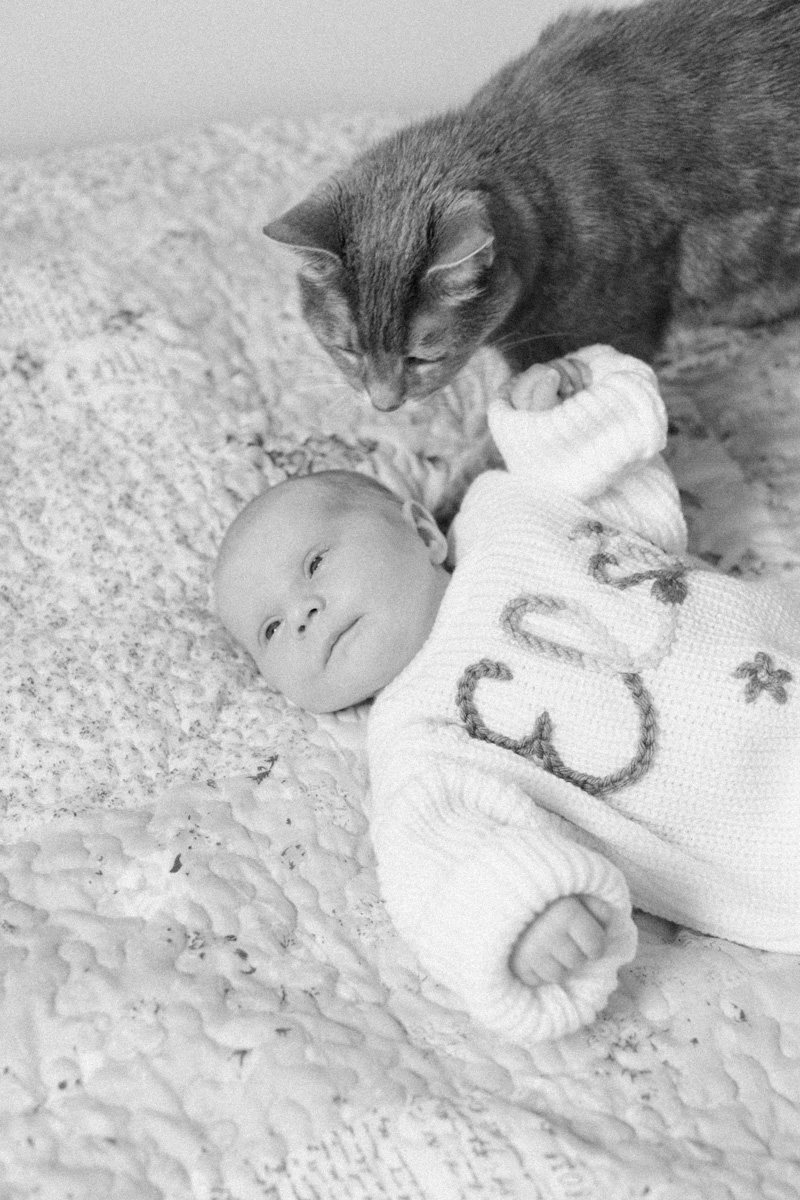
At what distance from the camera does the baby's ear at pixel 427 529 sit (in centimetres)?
135

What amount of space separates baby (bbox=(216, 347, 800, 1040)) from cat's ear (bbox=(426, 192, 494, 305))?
0.12m

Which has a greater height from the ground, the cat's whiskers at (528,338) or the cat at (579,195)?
the cat at (579,195)

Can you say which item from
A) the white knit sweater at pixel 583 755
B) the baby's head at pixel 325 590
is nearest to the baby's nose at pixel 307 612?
the baby's head at pixel 325 590

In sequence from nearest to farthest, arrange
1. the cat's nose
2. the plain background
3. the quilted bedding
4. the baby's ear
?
the quilted bedding < the baby's ear < the cat's nose < the plain background

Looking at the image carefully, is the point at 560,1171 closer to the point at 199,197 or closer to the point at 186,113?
the point at 199,197

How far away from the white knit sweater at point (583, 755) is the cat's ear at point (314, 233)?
0.35m

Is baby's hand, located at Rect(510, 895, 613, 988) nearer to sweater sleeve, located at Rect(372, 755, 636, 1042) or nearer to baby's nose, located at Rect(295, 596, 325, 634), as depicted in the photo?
sweater sleeve, located at Rect(372, 755, 636, 1042)

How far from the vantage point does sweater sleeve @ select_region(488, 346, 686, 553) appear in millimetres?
1302

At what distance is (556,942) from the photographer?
961mm

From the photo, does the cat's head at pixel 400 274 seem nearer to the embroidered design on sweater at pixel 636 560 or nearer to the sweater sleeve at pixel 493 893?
the embroidered design on sweater at pixel 636 560

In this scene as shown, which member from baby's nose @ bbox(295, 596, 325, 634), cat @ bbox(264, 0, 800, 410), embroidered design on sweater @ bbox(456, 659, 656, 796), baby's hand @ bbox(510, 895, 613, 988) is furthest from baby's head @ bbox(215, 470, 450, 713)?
baby's hand @ bbox(510, 895, 613, 988)

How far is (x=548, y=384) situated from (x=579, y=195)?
10.3 inches

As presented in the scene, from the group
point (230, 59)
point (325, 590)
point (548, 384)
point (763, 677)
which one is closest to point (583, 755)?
point (763, 677)

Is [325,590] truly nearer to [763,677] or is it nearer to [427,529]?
[427,529]
